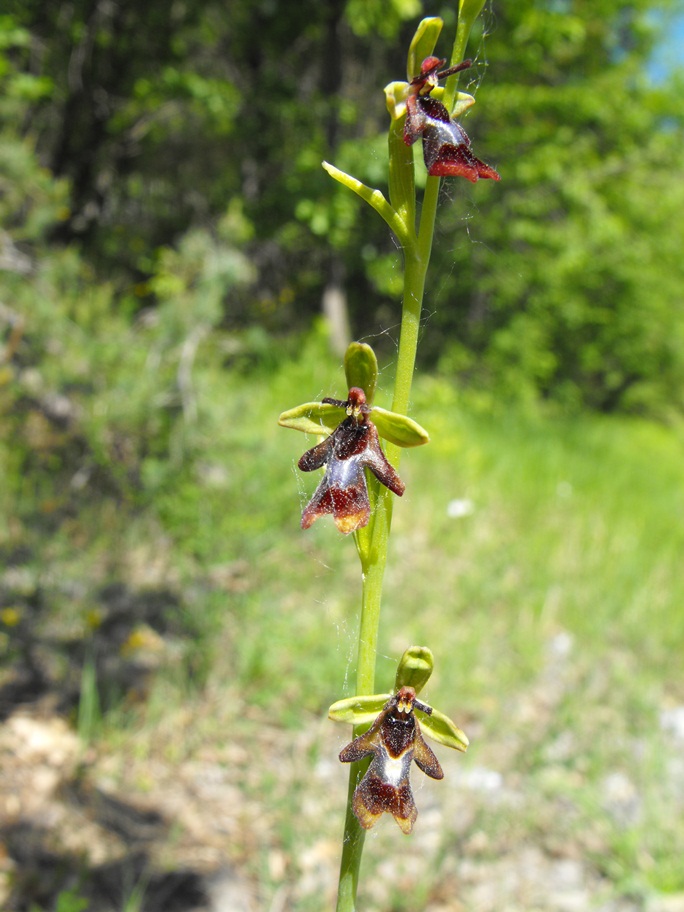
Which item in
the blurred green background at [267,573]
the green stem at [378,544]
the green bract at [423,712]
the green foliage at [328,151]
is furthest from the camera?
the green foliage at [328,151]

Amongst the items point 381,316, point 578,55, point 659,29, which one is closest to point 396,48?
point 578,55

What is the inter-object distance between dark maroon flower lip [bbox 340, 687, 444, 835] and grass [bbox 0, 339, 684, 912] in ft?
3.29

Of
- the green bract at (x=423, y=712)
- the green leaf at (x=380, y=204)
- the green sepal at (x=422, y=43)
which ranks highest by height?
the green sepal at (x=422, y=43)

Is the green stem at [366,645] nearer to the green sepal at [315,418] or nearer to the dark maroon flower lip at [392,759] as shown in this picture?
the dark maroon flower lip at [392,759]

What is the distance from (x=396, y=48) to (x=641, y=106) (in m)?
2.90

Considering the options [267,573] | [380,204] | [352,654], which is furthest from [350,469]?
[267,573]

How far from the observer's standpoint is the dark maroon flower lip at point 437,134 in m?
0.95

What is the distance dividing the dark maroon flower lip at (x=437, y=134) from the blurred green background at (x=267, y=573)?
0.39 metres

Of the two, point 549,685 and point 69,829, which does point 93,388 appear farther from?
point 549,685

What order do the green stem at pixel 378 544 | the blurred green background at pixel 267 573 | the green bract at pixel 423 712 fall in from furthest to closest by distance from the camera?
the blurred green background at pixel 267 573 → the green bract at pixel 423 712 → the green stem at pixel 378 544

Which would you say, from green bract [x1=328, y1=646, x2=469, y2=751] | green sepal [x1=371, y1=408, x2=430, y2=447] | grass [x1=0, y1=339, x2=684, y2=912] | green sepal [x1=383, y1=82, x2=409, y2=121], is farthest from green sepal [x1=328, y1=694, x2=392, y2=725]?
grass [x1=0, y1=339, x2=684, y2=912]

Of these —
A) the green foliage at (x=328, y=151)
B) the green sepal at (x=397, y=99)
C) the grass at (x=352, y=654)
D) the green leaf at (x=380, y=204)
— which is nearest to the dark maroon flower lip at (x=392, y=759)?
the green leaf at (x=380, y=204)

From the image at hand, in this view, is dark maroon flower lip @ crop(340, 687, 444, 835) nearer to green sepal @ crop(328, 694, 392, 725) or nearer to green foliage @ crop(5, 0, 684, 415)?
green sepal @ crop(328, 694, 392, 725)

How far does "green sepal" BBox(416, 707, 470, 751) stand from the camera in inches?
40.6
